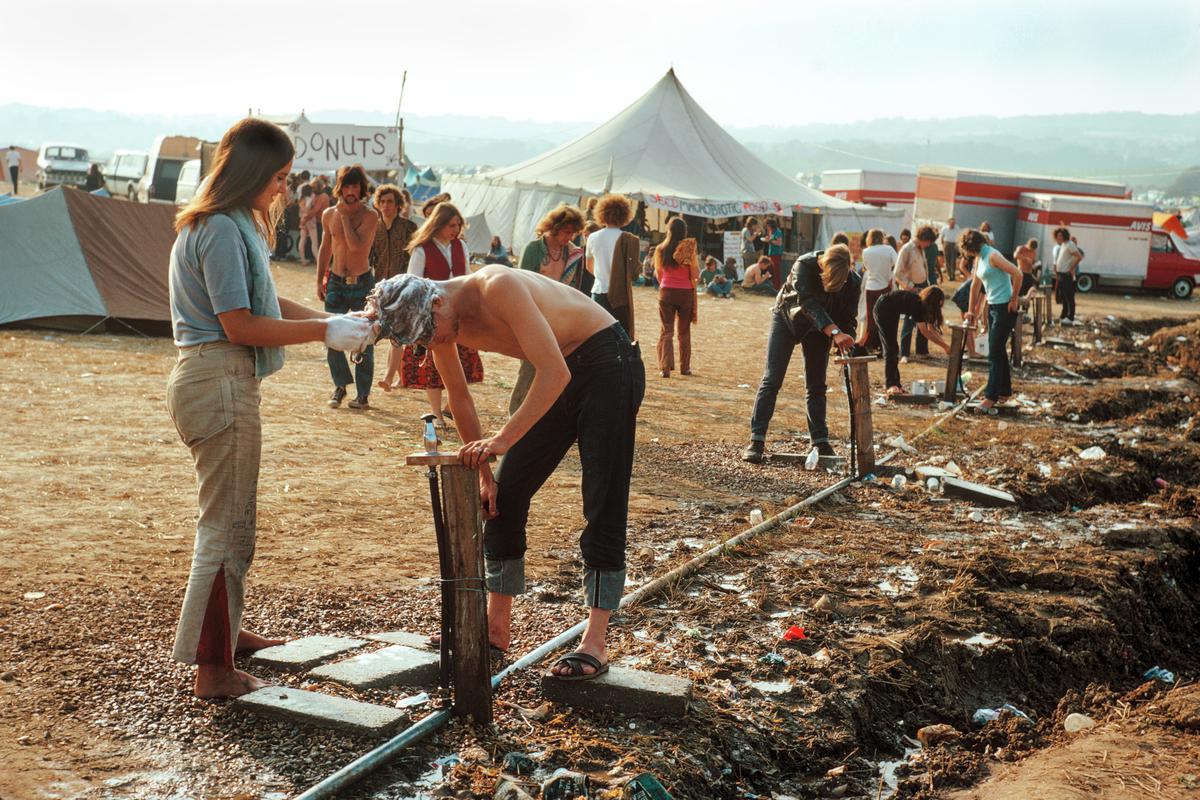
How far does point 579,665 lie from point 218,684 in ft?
4.18

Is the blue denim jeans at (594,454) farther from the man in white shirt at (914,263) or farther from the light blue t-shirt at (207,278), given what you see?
the man in white shirt at (914,263)

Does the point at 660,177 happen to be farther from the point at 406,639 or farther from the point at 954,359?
the point at 406,639

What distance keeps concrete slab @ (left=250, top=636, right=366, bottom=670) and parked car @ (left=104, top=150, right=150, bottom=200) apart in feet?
119

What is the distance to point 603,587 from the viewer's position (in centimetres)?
427

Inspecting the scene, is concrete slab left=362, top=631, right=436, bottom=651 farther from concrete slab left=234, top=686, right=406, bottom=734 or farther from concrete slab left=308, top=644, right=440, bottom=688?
concrete slab left=234, top=686, right=406, bottom=734

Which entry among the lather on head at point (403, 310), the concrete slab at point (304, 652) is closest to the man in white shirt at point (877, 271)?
the concrete slab at point (304, 652)

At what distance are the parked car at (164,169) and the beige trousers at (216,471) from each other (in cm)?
3024

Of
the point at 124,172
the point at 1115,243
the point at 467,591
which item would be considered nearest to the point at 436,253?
the point at 467,591

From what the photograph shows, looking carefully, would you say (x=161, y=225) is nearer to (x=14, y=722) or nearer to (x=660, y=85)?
(x=14, y=722)

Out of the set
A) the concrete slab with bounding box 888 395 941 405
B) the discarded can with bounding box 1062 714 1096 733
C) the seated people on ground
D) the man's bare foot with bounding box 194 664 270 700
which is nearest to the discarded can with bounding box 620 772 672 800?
the man's bare foot with bounding box 194 664 270 700

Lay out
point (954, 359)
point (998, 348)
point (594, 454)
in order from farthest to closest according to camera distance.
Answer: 1. point (954, 359)
2. point (998, 348)
3. point (594, 454)

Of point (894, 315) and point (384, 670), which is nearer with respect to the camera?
point (384, 670)

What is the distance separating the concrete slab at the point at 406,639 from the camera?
183 inches

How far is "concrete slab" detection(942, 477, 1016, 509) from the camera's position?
8086 mm
